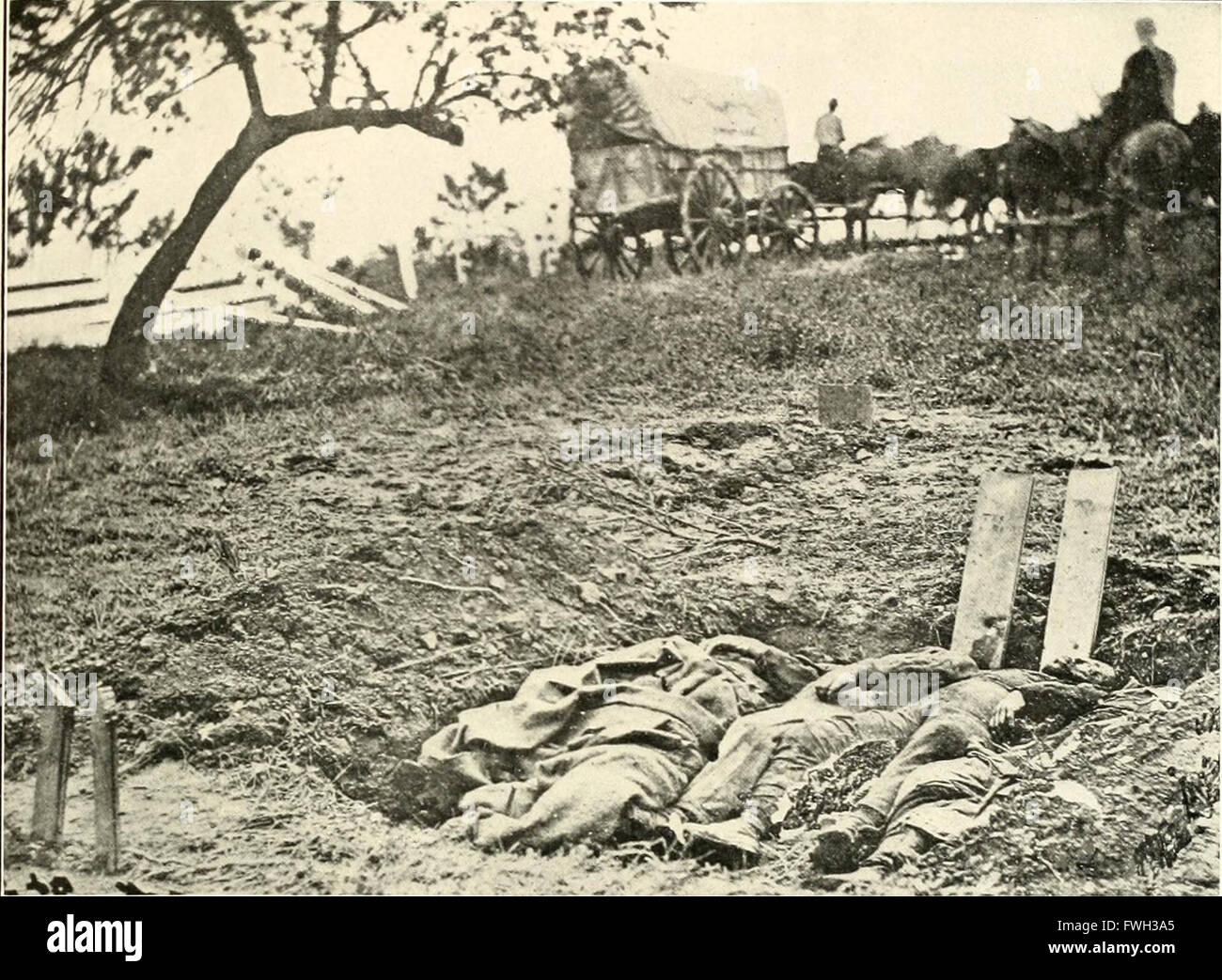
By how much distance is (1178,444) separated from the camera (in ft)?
16.2

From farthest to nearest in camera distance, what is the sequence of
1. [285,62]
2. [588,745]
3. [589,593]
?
[285,62]
[589,593]
[588,745]

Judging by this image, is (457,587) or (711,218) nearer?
(457,587)

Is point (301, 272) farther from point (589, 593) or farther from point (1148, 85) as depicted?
point (1148, 85)

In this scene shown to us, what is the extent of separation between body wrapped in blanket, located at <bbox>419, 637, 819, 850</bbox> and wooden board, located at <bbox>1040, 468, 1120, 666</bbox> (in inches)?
46.1

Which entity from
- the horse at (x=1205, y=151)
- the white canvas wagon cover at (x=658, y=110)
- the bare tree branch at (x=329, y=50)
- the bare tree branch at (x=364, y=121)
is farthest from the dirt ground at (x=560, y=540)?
the bare tree branch at (x=329, y=50)

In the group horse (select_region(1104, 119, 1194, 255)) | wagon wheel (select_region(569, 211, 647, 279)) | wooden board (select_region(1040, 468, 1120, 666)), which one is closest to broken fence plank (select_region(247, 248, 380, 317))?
wagon wheel (select_region(569, 211, 647, 279))

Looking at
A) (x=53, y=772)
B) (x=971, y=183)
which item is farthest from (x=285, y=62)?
(x=53, y=772)

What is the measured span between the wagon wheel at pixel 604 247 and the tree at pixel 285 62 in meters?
0.52

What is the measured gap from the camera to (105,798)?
15.6 ft

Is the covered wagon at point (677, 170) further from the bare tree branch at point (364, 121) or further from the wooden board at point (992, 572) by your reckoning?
the wooden board at point (992, 572)

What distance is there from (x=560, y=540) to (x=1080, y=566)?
2.12 m

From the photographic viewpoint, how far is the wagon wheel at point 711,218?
16.4 feet

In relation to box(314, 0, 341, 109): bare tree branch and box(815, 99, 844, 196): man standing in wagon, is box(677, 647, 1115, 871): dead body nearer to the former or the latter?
box(815, 99, 844, 196): man standing in wagon
